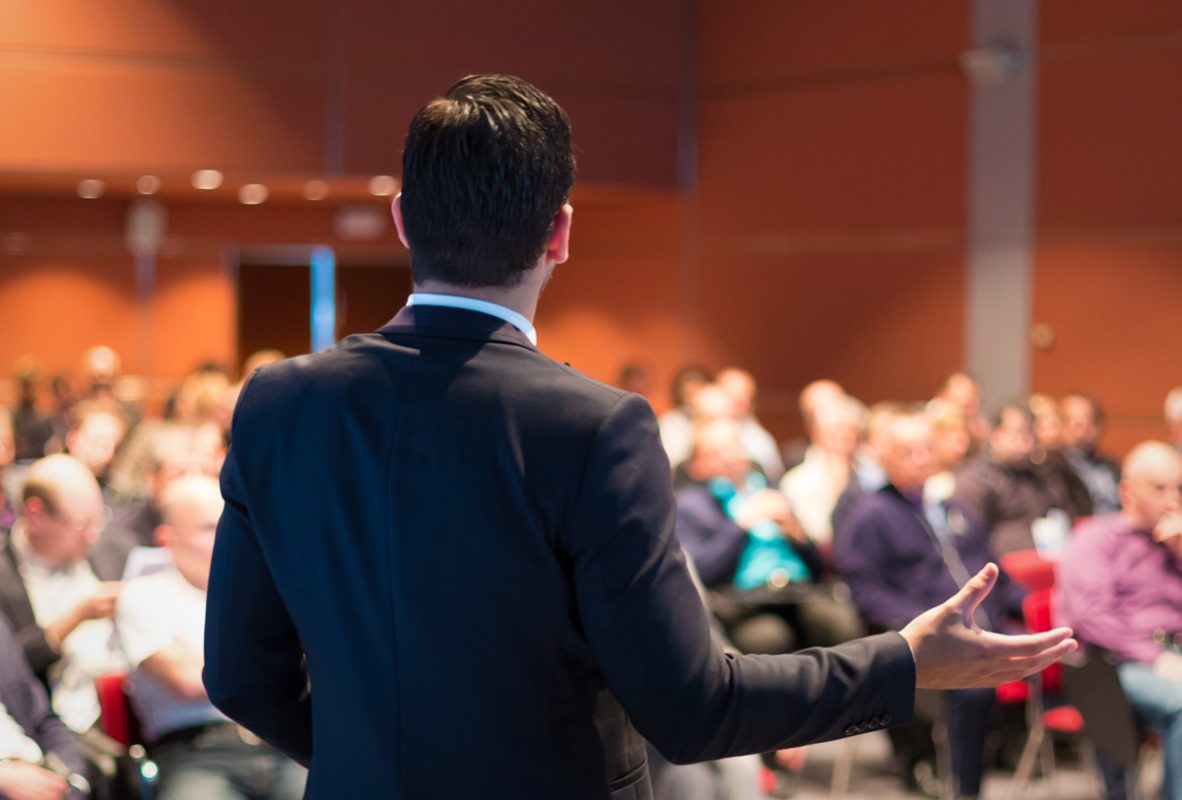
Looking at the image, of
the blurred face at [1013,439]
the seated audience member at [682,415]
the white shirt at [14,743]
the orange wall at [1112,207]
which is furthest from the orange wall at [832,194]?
the white shirt at [14,743]

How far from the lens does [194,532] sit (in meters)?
3.74

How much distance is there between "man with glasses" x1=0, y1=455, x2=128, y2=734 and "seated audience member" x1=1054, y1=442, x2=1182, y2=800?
3.17 meters

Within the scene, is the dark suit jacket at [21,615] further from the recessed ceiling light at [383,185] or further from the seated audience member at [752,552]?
the recessed ceiling light at [383,185]

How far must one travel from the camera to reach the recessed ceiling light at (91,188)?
10.7 metres

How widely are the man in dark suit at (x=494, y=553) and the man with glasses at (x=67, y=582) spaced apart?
104 inches

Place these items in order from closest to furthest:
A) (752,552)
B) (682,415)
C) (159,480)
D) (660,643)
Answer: (660,643)
(159,480)
(752,552)
(682,415)

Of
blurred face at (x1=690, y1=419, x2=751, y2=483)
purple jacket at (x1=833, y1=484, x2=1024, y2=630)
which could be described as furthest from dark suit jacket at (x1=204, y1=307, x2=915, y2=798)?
blurred face at (x1=690, y1=419, x2=751, y2=483)

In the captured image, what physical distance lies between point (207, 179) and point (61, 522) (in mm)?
6855

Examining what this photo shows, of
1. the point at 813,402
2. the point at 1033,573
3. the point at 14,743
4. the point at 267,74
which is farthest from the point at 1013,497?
the point at 267,74

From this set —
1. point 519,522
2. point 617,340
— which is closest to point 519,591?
point 519,522

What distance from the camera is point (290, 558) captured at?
1.42 metres

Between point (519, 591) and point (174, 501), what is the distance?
8.45ft

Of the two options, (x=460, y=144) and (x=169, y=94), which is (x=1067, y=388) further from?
(x=460, y=144)

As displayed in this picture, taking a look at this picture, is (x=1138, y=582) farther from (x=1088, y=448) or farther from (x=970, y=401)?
(x=970, y=401)
